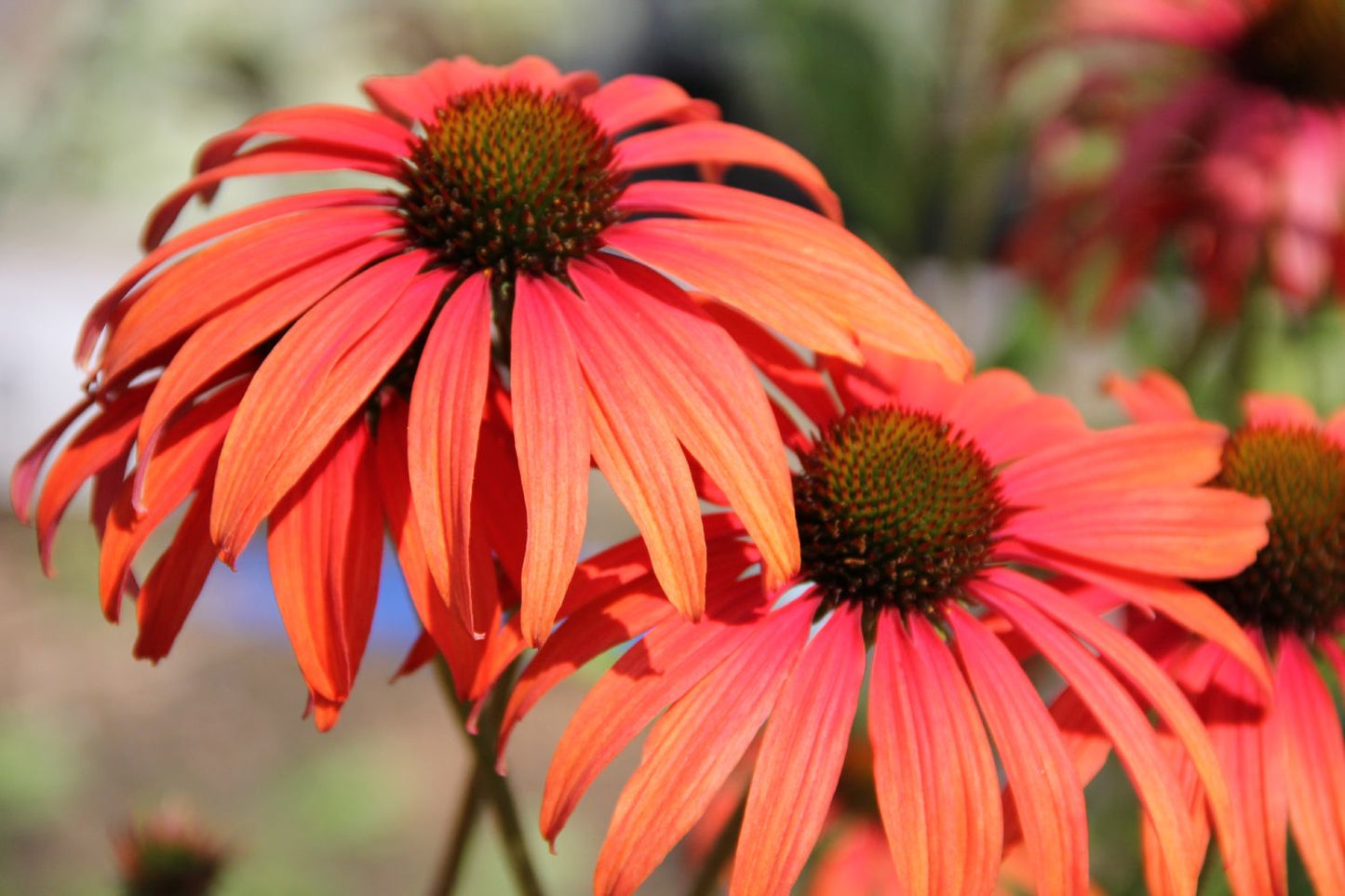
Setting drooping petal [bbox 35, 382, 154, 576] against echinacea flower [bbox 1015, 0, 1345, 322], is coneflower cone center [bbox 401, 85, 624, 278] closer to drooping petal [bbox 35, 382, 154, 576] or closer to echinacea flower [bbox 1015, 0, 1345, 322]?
drooping petal [bbox 35, 382, 154, 576]

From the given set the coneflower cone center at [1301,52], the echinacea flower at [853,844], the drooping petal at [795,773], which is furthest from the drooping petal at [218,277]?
the coneflower cone center at [1301,52]

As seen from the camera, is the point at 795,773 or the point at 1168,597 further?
the point at 1168,597

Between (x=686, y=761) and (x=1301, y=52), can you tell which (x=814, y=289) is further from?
(x=1301, y=52)

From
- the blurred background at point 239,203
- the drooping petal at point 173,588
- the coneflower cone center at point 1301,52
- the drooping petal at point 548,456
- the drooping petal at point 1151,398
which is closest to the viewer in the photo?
the drooping petal at point 548,456

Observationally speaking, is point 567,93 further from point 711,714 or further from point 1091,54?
point 1091,54

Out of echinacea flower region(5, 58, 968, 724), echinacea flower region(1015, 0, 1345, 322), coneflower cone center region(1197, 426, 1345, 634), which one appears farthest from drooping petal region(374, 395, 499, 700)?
echinacea flower region(1015, 0, 1345, 322)

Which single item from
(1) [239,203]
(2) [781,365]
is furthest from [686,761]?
(1) [239,203]

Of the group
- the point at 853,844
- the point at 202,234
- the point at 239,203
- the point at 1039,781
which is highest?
the point at 202,234

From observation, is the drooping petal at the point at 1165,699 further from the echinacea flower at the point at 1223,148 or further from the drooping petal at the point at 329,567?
the echinacea flower at the point at 1223,148
